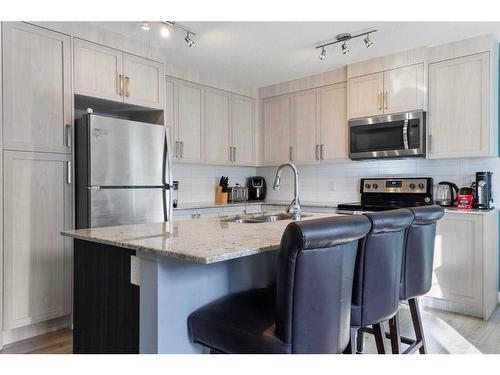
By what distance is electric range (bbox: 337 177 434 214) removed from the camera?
373 cm

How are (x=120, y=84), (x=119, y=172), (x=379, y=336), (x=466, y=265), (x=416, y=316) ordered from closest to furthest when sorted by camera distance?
(x=379, y=336) → (x=416, y=316) → (x=119, y=172) → (x=466, y=265) → (x=120, y=84)

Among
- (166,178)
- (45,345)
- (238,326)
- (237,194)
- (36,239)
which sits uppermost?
(166,178)

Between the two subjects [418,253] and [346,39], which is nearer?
[418,253]

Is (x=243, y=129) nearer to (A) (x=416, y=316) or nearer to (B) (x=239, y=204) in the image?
(B) (x=239, y=204)

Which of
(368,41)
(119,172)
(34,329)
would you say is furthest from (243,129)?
(34,329)

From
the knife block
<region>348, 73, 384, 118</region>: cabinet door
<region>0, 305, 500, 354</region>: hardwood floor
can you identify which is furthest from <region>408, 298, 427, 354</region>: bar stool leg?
the knife block

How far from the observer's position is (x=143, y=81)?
3.39m

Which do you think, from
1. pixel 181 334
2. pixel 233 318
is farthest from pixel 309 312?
pixel 181 334

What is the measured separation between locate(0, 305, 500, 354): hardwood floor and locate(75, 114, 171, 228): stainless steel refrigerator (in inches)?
32.8

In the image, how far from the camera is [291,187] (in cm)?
513

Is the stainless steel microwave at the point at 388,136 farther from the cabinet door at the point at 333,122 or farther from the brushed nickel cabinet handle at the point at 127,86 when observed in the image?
the brushed nickel cabinet handle at the point at 127,86

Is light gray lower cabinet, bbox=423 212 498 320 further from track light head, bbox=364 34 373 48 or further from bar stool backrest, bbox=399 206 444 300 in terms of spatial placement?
track light head, bbox=364 34 373 48

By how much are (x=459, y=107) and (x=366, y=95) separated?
906 mm
